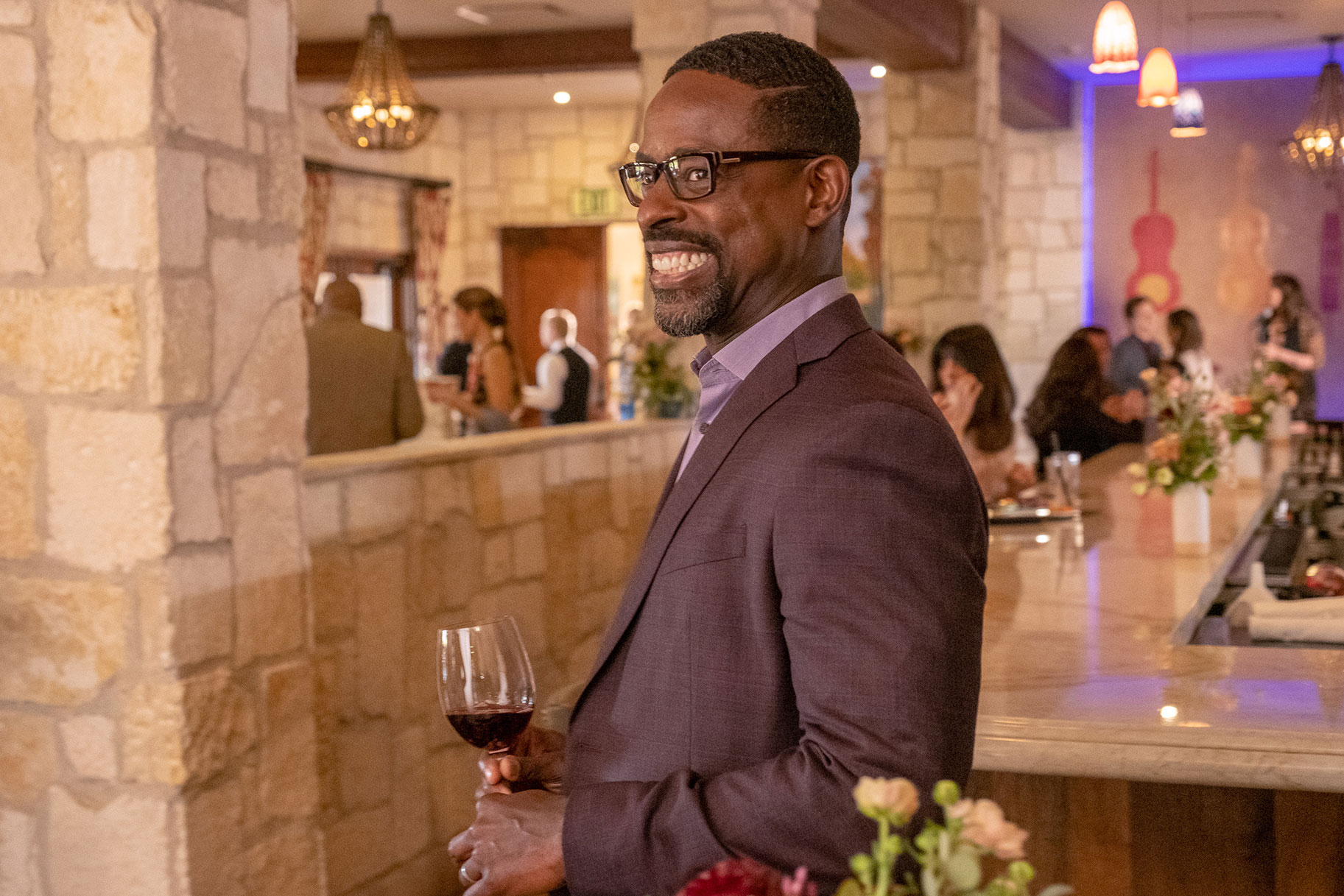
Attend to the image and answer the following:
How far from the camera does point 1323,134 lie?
30.0 ft

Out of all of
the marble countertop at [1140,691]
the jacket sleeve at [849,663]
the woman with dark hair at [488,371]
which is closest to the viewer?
the jacket sleeve at [849,663]

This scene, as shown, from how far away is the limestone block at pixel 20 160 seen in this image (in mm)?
2389

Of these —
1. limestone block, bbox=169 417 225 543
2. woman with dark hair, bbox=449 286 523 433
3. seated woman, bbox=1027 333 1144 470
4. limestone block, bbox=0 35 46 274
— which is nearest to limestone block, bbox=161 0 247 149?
limestone block, bbox=0 35 46 274

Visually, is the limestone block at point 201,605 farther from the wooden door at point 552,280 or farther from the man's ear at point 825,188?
the wooden door at point 552,280

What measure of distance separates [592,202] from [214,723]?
393 inches

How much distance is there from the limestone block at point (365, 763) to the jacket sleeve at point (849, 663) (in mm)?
2426

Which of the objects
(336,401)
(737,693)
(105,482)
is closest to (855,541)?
(737,693)

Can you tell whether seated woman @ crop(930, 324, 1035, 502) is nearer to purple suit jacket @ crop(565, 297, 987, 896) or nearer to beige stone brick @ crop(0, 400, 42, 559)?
beige stone brick @ crop(0, 400, 42, 559)

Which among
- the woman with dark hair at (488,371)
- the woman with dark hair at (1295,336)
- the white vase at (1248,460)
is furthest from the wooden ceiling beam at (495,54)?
the white vase at (1248,460)

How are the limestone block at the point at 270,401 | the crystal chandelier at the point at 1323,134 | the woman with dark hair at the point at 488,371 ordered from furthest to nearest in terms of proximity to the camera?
the crystal chandelier at the point at 1323,134 < the woman with dark hair at the point at 488,371 < the limestone block at the point at 270,401

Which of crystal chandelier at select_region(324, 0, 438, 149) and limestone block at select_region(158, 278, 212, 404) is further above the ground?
crystal chandelier at select_region(324, 0, 438, 149)

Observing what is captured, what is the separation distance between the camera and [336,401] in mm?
4738

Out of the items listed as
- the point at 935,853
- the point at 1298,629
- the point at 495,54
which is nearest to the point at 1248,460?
the point at 1298,629

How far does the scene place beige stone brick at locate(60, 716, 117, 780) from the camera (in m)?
2.44
